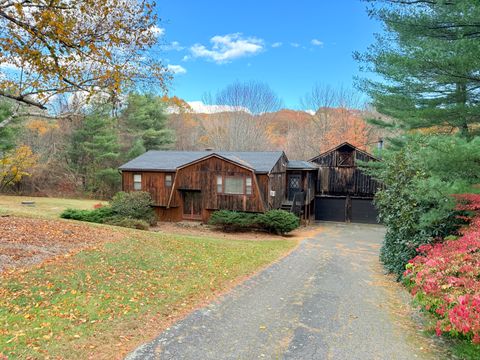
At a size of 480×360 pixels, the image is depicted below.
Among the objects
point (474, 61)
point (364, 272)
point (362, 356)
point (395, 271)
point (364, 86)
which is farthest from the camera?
point (364, 86)

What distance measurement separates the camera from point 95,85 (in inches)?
333

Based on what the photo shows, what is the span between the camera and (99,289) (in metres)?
6.63

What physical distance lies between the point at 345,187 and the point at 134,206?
16.8 metres

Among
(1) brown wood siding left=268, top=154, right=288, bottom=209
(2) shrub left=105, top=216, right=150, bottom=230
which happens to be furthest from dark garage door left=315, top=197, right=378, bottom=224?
(2) shrub left=105, top=216, right=150, bottom=230

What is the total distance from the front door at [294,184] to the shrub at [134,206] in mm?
10148

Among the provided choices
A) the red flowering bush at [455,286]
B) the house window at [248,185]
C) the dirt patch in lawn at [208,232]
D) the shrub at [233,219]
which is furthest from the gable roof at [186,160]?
the red flowering bush at [455,286]

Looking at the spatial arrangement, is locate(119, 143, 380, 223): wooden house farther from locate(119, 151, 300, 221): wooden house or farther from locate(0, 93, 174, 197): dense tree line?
locate(0, 93, 174, 197): dense tree line

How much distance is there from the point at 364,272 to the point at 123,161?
3006 centimetres

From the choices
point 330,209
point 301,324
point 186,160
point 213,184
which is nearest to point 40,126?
point 186,160

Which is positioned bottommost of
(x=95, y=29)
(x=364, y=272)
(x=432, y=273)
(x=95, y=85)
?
(x=364, y=272)

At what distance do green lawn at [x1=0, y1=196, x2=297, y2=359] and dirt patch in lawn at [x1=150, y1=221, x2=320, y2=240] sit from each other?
8.24m

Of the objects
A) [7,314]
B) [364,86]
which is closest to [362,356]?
[7,314]

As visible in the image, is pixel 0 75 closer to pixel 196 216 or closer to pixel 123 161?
pixel 196 216

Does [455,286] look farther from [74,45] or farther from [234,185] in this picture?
[234,185]
